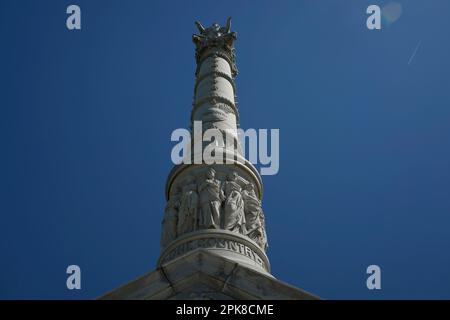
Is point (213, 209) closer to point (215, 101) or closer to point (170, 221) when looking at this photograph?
point (170, 221)

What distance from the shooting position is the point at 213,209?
425 inches

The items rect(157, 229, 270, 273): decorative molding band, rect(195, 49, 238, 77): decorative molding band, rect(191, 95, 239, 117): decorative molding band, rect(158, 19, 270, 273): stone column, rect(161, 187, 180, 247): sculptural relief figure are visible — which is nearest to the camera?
rect(157, 229, 270, 273): decorative molding band

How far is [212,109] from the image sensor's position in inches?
557

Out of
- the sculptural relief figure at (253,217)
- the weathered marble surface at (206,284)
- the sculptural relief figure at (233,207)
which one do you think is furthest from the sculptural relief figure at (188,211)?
the weathered marble surface at (206,284)

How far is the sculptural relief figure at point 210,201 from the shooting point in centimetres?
1066

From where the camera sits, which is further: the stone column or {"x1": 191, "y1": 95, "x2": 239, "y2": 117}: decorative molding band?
{"x1": 191, "y1": 95, "x2": 239, "y2": 117}: decorative molding band

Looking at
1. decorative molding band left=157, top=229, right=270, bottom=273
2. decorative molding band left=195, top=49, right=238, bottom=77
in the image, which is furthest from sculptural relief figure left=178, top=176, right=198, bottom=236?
decorative molding band left=195, top=49, right=238, bottom=77

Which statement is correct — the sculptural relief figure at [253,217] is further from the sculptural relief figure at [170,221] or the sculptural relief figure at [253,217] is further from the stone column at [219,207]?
the sculptural relief figure at [170,221]

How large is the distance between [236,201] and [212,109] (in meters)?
3.58

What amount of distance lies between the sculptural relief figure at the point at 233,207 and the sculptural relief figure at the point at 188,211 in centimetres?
57

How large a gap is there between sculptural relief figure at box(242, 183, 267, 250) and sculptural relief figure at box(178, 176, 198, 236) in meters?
0.98

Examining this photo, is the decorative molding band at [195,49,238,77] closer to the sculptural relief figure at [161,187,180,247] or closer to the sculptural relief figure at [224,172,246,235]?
the sculptural relief figure at [224,172,246,235]

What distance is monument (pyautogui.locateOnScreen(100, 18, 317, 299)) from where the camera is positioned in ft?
27.1
